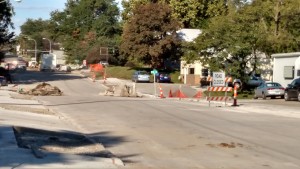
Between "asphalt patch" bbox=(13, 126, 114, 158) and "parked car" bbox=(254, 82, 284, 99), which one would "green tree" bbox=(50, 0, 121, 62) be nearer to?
"parked car" bbox=(254, 82, 284, 99)

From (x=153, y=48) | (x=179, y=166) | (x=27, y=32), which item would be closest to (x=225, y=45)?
(x=153, y=48)

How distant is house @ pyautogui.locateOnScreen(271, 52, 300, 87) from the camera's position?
4744 centimetres

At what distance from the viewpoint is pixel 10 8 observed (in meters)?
67.8

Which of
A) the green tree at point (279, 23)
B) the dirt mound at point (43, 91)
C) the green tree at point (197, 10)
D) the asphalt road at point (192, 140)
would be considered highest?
the green tree at point (197, 10)

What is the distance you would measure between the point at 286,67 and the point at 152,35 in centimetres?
3295

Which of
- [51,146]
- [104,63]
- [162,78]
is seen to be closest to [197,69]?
[162,78]

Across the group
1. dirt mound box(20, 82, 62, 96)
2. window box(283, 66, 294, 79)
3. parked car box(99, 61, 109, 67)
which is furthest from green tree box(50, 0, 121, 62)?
dirt mound box(20, 82, 62, 96)

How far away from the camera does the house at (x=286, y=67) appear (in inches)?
1868

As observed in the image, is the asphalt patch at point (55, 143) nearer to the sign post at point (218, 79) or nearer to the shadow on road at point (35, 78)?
the sign post at point (218, 79)

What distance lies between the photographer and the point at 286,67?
49.4 meters

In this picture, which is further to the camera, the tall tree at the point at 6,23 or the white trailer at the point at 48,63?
the white trailer at the point at 48,63

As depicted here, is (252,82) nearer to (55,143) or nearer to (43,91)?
(43,91)

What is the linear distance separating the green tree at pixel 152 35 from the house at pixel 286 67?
28.9 meters

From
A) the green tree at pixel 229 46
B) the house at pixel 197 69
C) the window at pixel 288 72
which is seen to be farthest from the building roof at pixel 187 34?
the window at pixel 288 72
